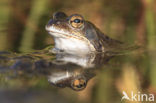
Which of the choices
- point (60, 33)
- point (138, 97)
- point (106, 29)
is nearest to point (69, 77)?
point (138, 97)

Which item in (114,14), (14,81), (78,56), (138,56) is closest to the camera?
(14,81)

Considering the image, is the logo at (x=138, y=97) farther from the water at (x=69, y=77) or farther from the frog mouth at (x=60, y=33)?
the frog mouth at (x=60, y=33)

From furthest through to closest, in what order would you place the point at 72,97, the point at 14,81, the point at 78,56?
the point at 78,56, the point at 14,81, the point at 72,97

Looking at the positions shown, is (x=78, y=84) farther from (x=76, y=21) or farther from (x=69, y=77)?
(x=76, y=21)

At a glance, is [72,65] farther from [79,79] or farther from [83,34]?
[83,34]

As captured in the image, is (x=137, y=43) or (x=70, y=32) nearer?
(x=70, y=32)

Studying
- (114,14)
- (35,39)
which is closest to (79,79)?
(35,39)
